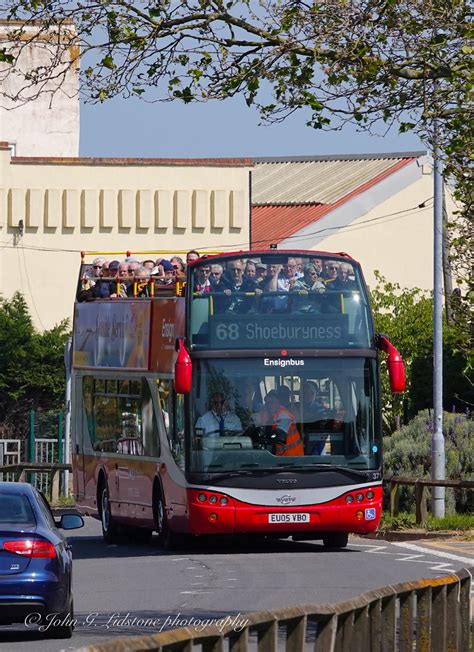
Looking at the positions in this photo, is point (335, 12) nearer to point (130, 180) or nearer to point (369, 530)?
point (369, 530)

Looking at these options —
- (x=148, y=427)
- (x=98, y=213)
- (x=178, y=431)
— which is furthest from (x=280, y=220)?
(x=178, y=431)

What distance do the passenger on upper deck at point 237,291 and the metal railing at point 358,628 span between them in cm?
1151

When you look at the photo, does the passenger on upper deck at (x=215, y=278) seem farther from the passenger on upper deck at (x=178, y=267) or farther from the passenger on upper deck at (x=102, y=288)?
the passenger on upper deck at (x=102, y=288)

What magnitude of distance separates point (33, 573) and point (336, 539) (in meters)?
11.3

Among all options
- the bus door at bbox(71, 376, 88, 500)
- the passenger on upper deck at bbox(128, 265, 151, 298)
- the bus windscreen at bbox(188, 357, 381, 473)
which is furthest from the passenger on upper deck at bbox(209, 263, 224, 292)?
the bus door at bbox(71, 376, 88, 500)

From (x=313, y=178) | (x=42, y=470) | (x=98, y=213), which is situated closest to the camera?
(x=42, y=470)

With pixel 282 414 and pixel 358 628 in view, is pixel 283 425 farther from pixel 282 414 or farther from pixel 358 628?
pixel 358 628

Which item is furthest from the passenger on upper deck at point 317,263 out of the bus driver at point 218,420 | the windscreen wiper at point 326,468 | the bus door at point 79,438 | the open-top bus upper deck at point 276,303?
the bus door at point 79,438

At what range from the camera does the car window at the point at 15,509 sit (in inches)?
517

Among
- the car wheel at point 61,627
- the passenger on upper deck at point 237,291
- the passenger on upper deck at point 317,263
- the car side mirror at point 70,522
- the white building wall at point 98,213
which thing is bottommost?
the car wheel at point 61,627

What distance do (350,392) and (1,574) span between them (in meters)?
10.5

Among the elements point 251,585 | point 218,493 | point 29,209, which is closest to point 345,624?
point 251,585

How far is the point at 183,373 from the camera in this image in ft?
71.5

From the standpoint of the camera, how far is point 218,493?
72.2 feet
